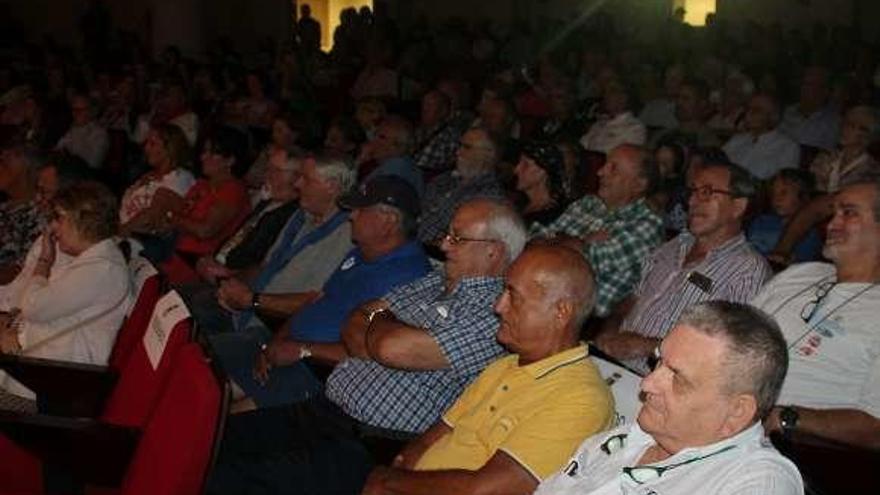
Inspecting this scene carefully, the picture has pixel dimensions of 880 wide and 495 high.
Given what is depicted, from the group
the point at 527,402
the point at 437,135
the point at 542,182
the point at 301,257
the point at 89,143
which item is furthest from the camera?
the point at 89,143

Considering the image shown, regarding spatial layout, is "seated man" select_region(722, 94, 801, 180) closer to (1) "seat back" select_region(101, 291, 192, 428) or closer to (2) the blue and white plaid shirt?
(2) the blue and white plaid shirt

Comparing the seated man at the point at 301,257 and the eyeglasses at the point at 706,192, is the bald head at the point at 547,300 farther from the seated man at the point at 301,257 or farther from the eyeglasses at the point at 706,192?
the seated man at the point at 301,257

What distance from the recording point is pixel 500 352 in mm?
3057

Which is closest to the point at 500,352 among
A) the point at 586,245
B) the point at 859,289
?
the point at 859,289

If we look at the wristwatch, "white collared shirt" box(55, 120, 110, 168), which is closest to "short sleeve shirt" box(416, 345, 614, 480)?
the wristwatch

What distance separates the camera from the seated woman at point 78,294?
367cm

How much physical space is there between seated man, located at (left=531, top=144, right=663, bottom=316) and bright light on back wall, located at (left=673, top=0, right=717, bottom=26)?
29.6ft

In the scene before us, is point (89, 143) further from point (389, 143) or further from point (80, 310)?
point (80, 310)

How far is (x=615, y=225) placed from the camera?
4457 millimetres

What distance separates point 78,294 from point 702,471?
2412 millimetres

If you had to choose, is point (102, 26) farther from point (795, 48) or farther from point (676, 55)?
point (795, 48)

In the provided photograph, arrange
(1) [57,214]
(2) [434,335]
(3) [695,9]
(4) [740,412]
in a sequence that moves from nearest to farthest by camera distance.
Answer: (4) [740,412], (2) [434,335], (1) [57,214], (3) [695,9]

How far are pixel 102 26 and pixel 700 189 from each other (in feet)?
47.1

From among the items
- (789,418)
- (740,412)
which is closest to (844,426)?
(789,418)
